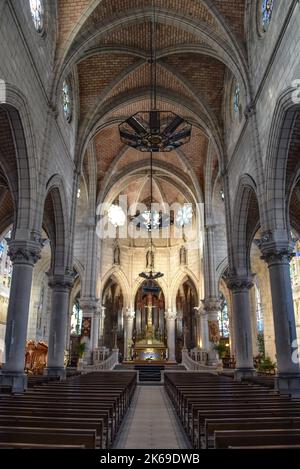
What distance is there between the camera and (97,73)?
2048 cm

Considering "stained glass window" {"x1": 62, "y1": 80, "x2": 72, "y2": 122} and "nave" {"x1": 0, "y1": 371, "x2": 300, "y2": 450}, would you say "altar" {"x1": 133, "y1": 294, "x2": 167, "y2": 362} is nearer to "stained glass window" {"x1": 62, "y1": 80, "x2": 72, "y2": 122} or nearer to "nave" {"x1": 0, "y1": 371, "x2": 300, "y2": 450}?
"stained glass window" {"x1": 62, "y1": 80, "x2": 72, "y2": 122}

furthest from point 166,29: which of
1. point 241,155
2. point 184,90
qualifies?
point 241,155

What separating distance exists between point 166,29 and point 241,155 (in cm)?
747

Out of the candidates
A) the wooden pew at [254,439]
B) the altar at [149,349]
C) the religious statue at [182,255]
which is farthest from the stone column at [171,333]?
the wooden pew at [254,439]

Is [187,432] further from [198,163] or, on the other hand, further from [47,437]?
[198,163]

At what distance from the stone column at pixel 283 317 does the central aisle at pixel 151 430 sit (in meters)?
3.63

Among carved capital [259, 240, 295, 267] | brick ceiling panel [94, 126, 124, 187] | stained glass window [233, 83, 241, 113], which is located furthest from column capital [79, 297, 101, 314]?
carved capital [259, 240, 295, 267]

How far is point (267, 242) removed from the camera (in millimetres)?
12680

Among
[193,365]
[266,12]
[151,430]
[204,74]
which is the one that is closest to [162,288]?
[193,365]

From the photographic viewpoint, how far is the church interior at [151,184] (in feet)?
22.8

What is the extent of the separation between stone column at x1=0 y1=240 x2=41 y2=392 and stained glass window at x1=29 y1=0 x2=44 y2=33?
7.66 meters

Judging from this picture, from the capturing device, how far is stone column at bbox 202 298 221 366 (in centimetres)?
2586

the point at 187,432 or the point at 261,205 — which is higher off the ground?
the point at 261,205

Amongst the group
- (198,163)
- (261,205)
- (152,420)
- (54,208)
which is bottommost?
(152,420)
